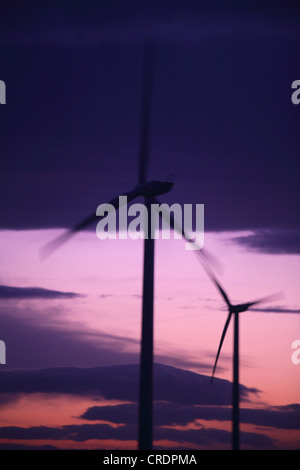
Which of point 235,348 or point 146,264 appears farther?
point 235,348

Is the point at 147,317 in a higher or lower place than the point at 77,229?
lower

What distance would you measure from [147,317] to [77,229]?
8198 mm

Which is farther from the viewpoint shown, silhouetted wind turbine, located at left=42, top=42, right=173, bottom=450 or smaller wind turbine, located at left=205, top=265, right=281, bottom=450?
smaller wind turbine, located at left=205, top=265, right=281, bottom=450

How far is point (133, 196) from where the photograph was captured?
4944 cm

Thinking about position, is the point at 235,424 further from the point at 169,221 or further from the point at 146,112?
the point at 146,112

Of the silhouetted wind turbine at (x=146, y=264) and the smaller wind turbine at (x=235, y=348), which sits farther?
the smaller wind turbine at (x=235, y=348)
